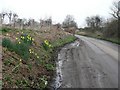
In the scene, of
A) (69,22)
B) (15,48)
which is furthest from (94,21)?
(15,48)

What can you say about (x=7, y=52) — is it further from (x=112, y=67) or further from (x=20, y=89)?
(x=112, y=67)

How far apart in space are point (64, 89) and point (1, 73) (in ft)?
7.92

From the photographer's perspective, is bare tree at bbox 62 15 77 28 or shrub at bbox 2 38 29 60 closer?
shrub at bbox 2 38 29 60

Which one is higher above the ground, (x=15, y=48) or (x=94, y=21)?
(x=94, y=21)

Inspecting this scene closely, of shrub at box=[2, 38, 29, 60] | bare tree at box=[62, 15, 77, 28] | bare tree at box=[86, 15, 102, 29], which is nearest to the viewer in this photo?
shrub at box=[2, 38, 29, 60]

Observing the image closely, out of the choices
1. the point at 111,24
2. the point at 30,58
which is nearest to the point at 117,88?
the point at 30,58

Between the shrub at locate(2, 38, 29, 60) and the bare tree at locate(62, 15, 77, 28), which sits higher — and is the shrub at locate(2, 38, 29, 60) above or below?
below

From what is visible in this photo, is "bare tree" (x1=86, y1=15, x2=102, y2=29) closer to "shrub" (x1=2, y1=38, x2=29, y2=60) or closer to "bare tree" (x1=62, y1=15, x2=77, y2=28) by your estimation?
"bare tree" (x1=62, y1=15, x2=77, y2=28)

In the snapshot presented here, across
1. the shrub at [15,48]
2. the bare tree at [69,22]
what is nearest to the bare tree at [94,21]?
the bare tree at [69,22]

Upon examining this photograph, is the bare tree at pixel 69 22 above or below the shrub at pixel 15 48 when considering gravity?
above

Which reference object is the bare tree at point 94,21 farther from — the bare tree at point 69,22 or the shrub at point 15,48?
the shrub at point 15,48

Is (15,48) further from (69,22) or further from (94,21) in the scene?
(69,22)

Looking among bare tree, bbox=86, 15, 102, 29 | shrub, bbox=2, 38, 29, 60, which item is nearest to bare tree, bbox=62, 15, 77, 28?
bare tree, bbox=86, 15, 102, 29

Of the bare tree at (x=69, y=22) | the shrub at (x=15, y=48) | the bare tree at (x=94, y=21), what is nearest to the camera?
the shrub at (x=15, y=48)
